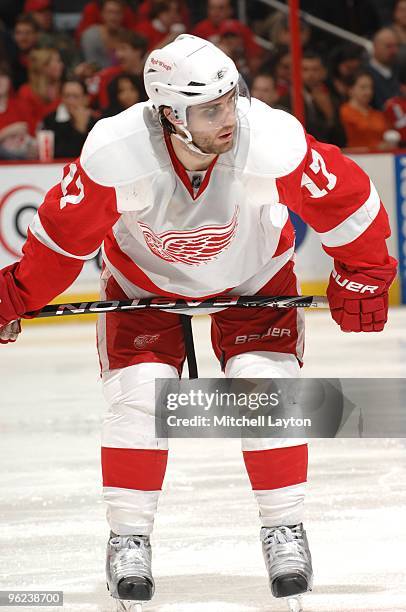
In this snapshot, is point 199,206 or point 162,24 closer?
point 199,206

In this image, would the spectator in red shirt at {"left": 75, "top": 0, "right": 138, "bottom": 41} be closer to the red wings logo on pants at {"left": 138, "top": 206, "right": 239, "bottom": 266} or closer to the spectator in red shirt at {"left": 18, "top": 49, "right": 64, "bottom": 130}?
the spectator in red shirt at {"left": 18, "top": 49, "right": 64, "bottom": 130}

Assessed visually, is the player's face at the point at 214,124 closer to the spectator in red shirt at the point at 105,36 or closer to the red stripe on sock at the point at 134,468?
the red stripe on sock at the point at 134,468

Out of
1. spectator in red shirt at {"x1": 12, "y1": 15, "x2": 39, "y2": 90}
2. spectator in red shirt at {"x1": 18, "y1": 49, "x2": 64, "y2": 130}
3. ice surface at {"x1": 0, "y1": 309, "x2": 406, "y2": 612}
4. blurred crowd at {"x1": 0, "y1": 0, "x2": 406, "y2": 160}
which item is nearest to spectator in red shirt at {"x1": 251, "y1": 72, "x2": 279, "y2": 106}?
blurred crowd at {"x1": 0, "y1": 0, "x2": 406, "y2": 160}

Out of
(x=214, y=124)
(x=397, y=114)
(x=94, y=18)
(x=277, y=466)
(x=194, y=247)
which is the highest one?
(x=214, y=124)

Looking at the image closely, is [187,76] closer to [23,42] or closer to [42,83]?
[42,83]

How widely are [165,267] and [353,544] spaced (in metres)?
0.90

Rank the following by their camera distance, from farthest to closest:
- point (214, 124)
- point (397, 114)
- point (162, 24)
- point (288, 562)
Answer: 1. point (162, 24)
2. point (397, 114)
3. point (288, 562)
4. point (214, 124)

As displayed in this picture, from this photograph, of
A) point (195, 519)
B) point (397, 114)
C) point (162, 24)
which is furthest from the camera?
point (162, 24)

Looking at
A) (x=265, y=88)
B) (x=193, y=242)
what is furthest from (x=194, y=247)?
(x=265, y=88)

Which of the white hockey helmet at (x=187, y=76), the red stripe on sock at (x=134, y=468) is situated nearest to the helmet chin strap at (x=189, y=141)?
the white hockey helmet at (x=187, y=76)

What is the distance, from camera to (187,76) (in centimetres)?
273

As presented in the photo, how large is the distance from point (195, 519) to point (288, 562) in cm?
86

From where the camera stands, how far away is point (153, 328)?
300 cm

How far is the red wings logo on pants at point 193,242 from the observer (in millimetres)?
2822
